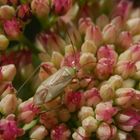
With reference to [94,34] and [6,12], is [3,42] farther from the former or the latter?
[94,34]

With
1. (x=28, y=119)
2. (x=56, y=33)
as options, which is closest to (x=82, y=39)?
(x=56, y=33)

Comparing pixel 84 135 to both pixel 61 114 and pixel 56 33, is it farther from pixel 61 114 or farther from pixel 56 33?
pixel 56 33

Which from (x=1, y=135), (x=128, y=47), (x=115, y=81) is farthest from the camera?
(x=128, y=47)

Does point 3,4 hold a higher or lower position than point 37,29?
higher

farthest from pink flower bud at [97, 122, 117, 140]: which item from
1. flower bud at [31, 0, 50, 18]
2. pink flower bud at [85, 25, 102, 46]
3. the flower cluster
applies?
flower bud at [31, 0, 50, 18]

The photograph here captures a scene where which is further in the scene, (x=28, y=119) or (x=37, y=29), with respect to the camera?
(x=37, y=29)

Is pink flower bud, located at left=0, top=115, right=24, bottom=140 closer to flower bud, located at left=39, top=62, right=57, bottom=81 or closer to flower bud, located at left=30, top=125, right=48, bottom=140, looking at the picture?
flower bud, located at left=30, top=125, right=48, bottom=140
